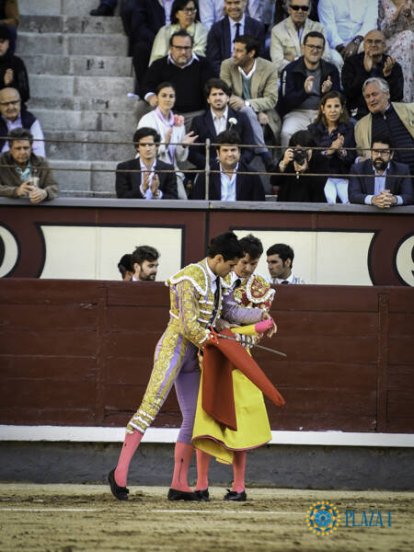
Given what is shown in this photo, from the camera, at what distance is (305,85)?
9.50m

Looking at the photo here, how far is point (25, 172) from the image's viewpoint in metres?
8.77

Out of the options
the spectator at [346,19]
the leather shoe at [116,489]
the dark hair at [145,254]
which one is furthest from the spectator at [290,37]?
the leather shoe at [116,489]

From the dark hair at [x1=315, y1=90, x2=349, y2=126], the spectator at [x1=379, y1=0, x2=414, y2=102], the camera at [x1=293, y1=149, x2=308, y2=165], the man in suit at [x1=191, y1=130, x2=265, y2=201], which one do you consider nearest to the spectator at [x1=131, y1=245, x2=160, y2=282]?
the man in suit at [x1=191, y1=130, x2=265, y2=201]

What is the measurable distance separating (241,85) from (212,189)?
101 cm

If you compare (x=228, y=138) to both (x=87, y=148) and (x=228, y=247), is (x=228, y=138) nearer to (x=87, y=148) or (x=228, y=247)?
(x=87, y=148)

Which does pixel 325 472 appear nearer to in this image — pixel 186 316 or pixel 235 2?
pixel 186 316

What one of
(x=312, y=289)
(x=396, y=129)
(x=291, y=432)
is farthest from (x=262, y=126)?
(x=291, y=432)

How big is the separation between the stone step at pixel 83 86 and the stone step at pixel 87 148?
0.34m

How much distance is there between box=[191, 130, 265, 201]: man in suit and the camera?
Result: 8.70m

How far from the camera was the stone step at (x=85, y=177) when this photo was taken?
977cm

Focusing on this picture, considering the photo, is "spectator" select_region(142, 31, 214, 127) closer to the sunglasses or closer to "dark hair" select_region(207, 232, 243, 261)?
the sunglasses

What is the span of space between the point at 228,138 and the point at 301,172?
1.71 ft

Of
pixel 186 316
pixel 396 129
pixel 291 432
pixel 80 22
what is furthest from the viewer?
pixel 80 22

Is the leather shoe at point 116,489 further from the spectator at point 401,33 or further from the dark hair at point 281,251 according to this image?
the spectator at point 401,33
